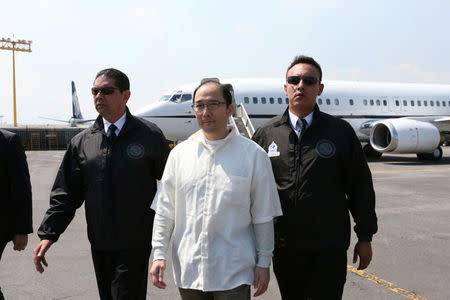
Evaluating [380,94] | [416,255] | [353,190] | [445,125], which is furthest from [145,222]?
[445,125]

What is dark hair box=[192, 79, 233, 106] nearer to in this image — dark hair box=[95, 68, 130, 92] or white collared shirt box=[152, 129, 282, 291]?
white collared shirt box=[152, 129, 282, 291]

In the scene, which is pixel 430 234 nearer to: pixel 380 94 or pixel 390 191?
pixel 390 191

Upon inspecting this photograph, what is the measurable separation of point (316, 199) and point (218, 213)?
73cm

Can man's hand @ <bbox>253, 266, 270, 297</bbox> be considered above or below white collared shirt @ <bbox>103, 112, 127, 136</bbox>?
below

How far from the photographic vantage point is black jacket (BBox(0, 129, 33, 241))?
119 inches

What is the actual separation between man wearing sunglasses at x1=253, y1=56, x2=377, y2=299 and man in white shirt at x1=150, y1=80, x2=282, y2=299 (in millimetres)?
398

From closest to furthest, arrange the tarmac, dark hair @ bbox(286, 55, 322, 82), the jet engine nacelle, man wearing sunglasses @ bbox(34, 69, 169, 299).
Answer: man wearing sunglasses @ bbox(34, 69, 169, 299)
dark hair @ bbox(286, 55, 322, 82)
the tarmac
the jet engine nacelle

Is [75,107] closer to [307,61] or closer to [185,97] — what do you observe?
[185,97]

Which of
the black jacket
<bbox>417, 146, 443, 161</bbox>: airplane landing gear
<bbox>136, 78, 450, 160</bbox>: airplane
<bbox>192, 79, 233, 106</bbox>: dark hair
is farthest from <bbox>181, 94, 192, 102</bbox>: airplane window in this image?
<bbox>192, 79, 233, 106</bbox>: dark hair

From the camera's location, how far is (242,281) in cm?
216

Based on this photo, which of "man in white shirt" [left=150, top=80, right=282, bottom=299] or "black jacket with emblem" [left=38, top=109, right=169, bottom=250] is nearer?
"man in white shirt" [left=150, top=80, right=282, bottom=299]

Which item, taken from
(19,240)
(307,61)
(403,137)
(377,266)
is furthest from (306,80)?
(403,137)

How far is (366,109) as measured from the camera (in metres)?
19.8

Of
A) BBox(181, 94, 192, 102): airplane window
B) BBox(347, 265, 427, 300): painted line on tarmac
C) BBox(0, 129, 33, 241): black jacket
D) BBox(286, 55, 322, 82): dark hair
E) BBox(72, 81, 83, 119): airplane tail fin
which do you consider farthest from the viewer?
BBox(72, 81, 83, 119): airplane tail fin
